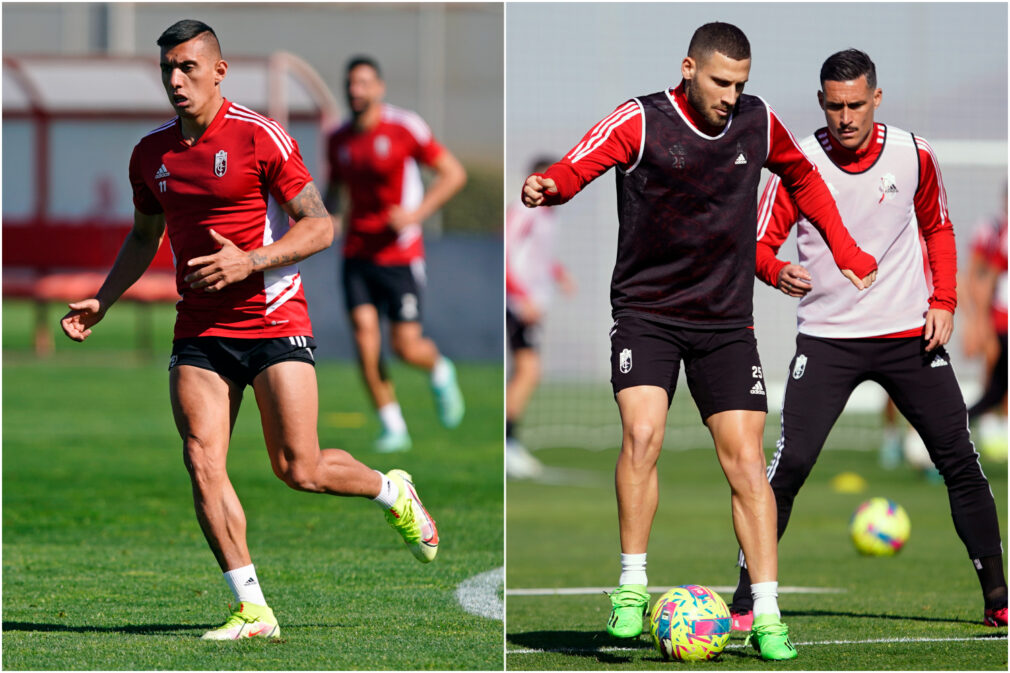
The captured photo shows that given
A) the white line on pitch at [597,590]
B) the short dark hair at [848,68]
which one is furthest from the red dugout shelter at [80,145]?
the short dark hair at [848,68]

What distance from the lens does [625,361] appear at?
5.23 metres

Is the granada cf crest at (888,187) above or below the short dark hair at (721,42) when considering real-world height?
below

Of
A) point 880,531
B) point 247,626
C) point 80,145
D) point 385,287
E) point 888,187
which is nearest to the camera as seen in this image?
point 247,626

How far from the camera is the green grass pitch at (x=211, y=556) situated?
504 centimetres

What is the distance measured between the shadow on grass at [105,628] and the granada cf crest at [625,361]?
1.85 m

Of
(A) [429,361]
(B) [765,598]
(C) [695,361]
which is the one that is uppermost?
(C) [695,361]

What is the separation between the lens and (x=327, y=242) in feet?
17.2

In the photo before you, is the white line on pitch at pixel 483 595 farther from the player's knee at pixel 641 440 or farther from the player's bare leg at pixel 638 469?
the player's knee at pixel 641 440

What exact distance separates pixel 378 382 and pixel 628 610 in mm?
6739

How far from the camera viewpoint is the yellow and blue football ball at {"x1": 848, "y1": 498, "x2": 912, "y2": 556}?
8.57 m

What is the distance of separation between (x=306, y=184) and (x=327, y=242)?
0.24 metres

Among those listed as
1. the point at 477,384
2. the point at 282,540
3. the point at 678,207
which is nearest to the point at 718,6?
the point at 477,384

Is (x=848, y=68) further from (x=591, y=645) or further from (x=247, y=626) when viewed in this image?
(x=247, y=626)

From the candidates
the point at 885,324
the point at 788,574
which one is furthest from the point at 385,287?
the point at 885,324
